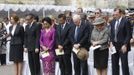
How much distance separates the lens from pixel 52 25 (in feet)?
34.8

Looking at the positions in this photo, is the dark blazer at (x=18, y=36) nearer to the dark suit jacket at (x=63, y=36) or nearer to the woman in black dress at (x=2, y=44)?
the dark suit jacket at (x=63, y=36)

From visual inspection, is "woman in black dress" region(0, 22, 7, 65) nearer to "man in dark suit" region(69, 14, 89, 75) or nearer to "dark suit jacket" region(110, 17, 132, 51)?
"man in dark suit" region(69, 14, 89, 75)

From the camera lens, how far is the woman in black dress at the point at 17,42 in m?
11.0

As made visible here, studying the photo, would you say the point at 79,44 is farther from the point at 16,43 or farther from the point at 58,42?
the point at 16,43

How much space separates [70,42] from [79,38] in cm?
37

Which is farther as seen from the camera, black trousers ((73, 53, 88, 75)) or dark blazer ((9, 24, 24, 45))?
dark blazer ((9, 24, 24, 45))

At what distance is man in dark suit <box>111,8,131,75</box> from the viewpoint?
31.6 feet

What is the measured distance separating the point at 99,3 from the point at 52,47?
129 ft

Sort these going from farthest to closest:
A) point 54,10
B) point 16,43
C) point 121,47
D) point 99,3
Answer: point 99,3 → point 54,10 → point 16,43 → point 121,47

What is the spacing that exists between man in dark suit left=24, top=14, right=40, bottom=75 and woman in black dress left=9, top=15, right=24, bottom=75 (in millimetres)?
155

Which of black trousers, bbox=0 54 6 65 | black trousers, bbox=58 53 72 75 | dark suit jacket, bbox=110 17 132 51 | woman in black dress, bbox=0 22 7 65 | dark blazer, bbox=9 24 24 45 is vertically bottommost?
black trousers, bbox=0 54 6 65

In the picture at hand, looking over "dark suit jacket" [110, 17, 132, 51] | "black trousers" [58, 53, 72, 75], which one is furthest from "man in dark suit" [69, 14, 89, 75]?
"dark suit jacket" [110, 17, 132, 51]

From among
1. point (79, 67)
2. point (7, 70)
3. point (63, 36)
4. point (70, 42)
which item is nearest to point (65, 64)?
point (79, 67)

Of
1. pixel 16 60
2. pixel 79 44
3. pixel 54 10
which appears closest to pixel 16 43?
pixel 16 60
